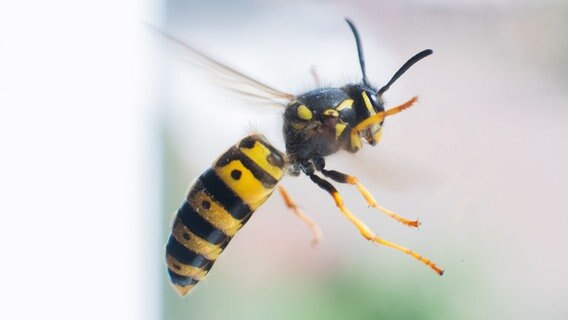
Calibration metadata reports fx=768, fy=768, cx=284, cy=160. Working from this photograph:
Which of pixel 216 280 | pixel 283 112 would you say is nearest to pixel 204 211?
pixel 283 112

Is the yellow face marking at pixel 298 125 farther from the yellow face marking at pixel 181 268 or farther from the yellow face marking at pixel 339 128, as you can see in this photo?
the yellow face marking at pixel 181 268

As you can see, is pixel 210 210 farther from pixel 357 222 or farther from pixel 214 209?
pixel 357 222

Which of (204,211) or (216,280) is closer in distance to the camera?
(204,211)

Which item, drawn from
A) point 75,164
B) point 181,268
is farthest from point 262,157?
point 75,164

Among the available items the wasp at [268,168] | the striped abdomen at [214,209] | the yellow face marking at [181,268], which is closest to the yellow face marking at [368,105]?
the wasp at [268,168]

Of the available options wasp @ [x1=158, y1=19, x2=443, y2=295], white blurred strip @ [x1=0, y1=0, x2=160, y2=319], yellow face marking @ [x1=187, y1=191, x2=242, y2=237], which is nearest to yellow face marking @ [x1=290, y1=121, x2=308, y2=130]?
wasp @ [x1=158, y1=19, x2=443, y2=295]

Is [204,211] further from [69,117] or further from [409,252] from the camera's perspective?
[69,117]

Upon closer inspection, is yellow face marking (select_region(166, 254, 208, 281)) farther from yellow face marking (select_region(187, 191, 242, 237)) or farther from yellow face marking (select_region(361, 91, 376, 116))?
yellow face marking (select_region(361, 91, 376, 116))
